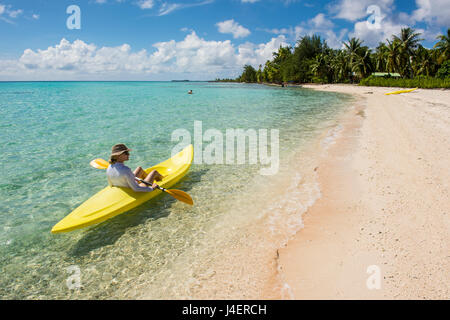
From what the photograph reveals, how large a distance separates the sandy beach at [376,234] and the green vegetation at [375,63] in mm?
37854

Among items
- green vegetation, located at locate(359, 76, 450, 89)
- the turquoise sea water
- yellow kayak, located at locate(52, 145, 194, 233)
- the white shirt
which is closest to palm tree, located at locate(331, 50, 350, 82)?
green vegetation, located at locate(359, 76, 450, 89)

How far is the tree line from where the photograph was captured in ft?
149

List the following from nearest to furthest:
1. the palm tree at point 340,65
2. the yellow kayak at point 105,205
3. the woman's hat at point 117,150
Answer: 1. the yellow kayak at point 105,205
2. the woman's hat at point 117,150
3. the palm tree at point 340,65

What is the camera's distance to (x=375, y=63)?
57.4 metres

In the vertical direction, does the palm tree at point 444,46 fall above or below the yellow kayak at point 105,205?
above

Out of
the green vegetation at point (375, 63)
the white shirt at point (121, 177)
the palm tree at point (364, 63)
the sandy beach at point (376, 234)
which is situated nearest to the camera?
the sandy beach at point (376, 234)

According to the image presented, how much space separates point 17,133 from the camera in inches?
496

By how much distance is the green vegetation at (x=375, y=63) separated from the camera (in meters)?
41.4

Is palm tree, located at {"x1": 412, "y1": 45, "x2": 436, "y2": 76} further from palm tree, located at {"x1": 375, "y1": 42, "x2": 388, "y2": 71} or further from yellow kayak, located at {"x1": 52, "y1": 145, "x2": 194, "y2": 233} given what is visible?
yellow kayak, located at {"x1": 52, "y1": 145, "x2": 194, "y2": 233}

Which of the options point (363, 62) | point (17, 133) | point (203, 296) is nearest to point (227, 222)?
point (203, 296)

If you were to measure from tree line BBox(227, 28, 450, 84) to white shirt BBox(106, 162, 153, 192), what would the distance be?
46346mm

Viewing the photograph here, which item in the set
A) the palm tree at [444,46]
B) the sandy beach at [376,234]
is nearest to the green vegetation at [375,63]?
the palm tree at [444,46]

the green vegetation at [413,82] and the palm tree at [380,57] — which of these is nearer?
the green vegetation at [413,82]

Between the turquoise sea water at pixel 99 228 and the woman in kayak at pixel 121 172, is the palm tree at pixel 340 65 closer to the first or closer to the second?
the turquoise sea water at pixel 99 228
